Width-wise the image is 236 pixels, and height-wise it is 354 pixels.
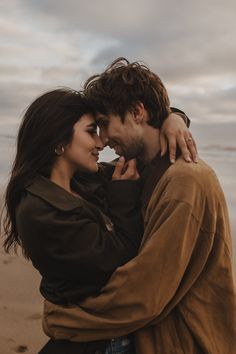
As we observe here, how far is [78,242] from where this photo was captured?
87.7 inches

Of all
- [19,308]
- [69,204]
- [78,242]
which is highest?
[69,204]

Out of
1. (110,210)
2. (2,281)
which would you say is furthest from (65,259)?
(2,281)

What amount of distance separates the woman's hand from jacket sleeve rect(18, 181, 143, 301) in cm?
28

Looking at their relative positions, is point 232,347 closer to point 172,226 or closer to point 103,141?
point 172,226

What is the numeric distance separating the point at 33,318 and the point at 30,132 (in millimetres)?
2704

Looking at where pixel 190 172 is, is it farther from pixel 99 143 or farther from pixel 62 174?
pixel 62 174

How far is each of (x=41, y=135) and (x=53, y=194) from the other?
33 cm

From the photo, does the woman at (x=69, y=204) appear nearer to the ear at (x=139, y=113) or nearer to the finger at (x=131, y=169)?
the finger at (x=131, y=169)

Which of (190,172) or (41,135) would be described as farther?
(41,135)

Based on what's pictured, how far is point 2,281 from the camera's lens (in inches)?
219

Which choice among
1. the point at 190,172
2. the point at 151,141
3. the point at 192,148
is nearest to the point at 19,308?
the point at 151,141

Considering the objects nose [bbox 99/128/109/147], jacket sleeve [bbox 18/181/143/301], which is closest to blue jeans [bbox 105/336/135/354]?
jacket sleeve [bbox 18/181/143/301]

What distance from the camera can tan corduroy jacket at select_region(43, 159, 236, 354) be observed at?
7.01ft

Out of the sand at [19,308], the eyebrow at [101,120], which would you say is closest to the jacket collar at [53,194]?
the eyebrow at [101,120]
